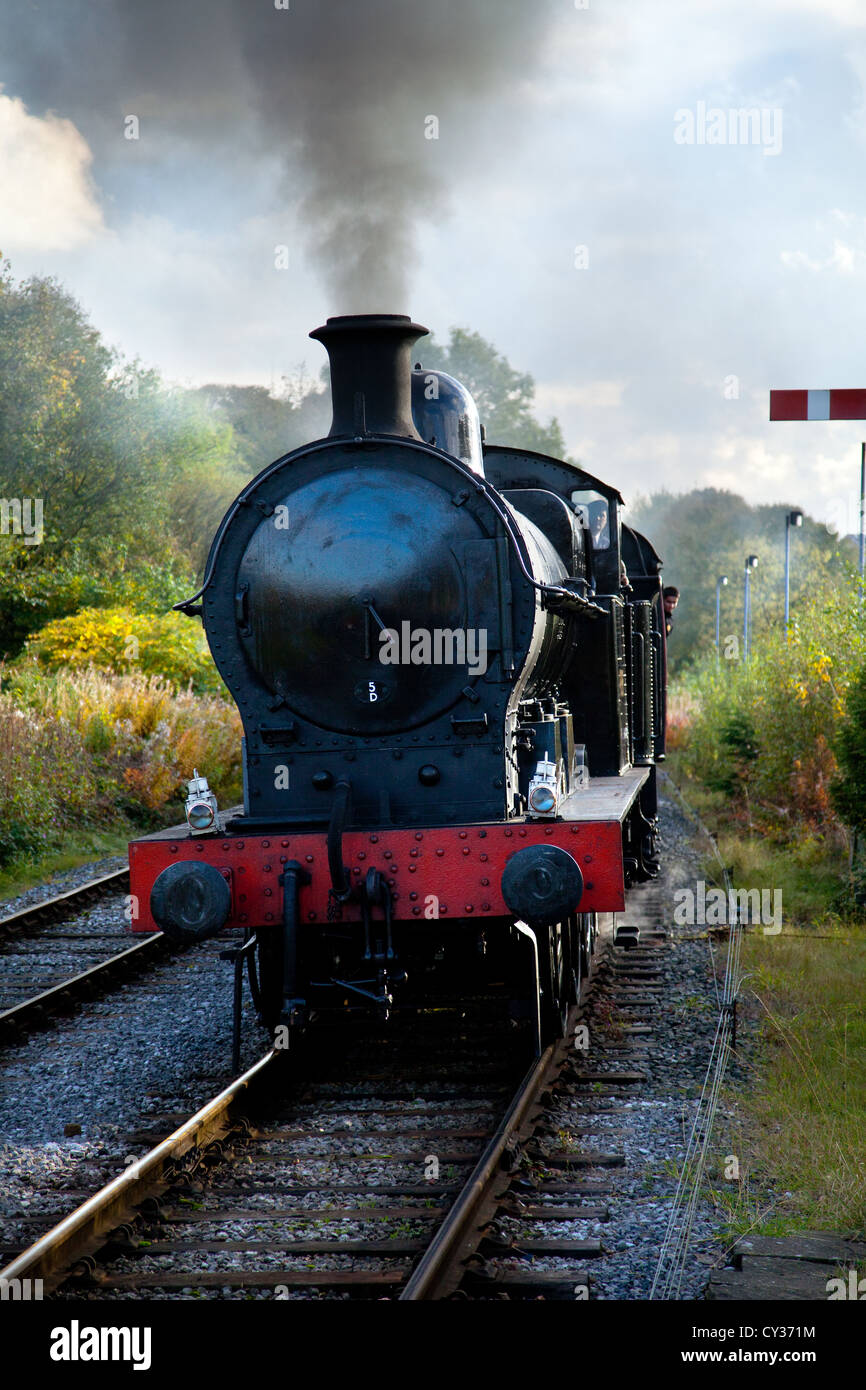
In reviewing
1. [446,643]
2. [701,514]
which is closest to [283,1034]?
[446,643]

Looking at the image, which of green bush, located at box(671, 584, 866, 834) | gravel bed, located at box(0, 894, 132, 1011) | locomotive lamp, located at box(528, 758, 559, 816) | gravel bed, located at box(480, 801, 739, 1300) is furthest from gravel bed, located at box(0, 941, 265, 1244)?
green bush, located at box(671, 584, 866, 834)

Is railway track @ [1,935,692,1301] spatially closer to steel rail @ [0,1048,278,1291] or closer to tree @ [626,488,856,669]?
steel rail @ [0,1048,278,1291]

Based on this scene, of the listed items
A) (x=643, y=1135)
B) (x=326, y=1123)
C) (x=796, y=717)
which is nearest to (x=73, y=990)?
(x=326, y=1123)

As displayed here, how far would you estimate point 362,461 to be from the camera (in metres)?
5.80

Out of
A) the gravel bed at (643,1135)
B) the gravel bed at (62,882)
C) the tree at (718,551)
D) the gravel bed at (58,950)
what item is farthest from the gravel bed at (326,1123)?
the tree at (718,551)

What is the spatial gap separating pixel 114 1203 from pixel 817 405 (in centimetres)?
432

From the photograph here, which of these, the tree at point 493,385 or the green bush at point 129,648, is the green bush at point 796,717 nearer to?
the green bush at point 129,648

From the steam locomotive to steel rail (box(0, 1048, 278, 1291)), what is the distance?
57 cm

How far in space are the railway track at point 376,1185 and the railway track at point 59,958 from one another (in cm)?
188

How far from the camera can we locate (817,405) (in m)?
5.75

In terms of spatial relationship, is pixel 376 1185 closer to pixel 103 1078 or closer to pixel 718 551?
pixel 103 1078

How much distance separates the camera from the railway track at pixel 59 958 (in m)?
7.31
